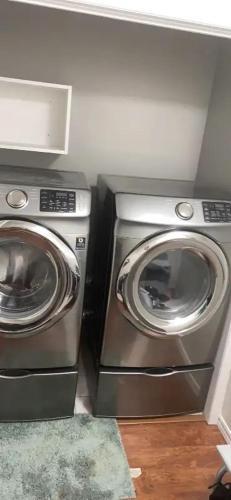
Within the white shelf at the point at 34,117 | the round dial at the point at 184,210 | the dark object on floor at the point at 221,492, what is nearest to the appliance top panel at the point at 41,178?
the white shelf at the point at 34,117

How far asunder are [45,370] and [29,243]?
1.92 ft

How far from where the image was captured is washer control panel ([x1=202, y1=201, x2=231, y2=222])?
1.72 m

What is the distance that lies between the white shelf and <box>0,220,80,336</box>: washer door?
1.93 ft

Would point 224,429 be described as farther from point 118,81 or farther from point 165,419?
point 118,81

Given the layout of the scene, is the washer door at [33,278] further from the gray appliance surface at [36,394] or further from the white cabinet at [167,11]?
the white cabinet at [167,11]

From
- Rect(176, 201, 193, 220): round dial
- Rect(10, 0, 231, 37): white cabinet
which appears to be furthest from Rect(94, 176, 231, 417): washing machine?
Rect(10, 0, 231, 37): white cabinet

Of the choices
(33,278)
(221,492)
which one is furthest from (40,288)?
(221,492)

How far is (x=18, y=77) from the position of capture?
81.4 inches

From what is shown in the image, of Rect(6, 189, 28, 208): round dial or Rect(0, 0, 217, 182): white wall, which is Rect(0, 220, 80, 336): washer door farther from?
Rect(0, 0, 217, 182): white wall

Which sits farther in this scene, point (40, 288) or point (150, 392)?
point (150, 392)

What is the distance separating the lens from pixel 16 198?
1531 millimetres

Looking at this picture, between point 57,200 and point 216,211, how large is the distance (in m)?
0.66

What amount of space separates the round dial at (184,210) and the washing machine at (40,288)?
36 centimetres

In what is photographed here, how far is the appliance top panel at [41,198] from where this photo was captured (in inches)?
60.1
